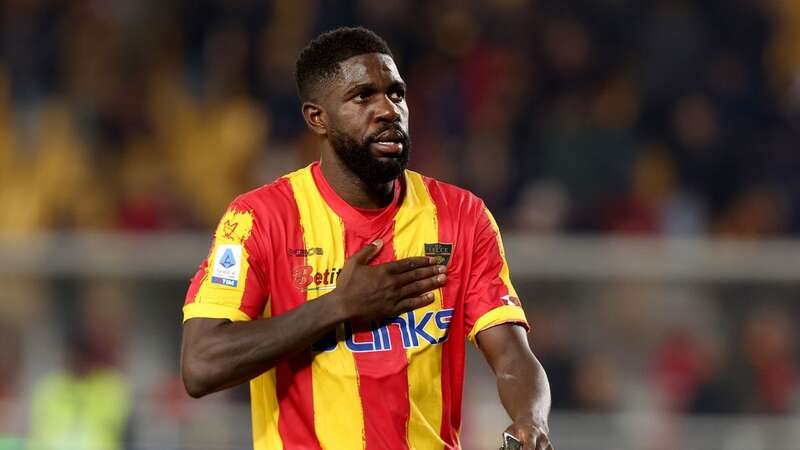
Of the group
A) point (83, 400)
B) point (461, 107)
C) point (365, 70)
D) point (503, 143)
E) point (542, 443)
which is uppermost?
point (461, 107)

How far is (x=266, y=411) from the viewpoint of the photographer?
378cm

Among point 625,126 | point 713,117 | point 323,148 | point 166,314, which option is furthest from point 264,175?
point 323,148

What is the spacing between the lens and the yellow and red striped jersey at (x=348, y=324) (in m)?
3.66

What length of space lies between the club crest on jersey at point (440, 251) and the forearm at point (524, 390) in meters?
0.35

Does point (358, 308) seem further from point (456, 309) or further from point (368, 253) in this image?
point (456, 309)

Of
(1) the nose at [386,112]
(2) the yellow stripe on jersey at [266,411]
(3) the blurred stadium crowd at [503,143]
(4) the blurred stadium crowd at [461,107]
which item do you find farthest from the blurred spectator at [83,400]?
(1) the nose at [386,112]

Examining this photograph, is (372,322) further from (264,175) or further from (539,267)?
(264,175)

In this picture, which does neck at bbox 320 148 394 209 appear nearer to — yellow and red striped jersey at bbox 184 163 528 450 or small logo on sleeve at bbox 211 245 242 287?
yellow and red striped jersey at bbox 184 163 528 450

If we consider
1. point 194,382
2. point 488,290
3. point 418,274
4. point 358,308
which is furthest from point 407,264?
point 194,382

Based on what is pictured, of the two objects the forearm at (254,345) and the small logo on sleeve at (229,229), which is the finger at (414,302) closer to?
the forearm at (254,345)

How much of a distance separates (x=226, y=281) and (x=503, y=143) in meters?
5.69

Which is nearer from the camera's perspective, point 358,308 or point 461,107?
point 358,308

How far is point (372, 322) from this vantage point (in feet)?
12.1

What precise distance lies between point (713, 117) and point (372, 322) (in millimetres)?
6110
